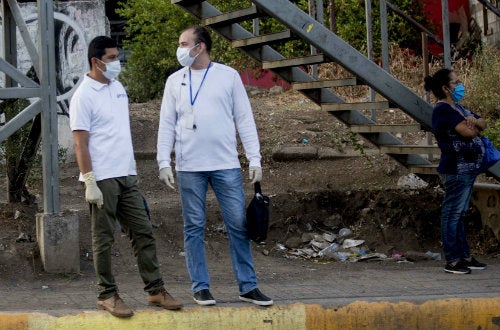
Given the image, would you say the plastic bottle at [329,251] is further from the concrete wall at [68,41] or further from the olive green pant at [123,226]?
the concrete wall at [68,41]

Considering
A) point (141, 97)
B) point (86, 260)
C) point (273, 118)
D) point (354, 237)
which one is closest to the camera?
point (86, 260)

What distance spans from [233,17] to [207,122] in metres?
2.89

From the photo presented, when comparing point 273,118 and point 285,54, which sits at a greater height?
point 285,54

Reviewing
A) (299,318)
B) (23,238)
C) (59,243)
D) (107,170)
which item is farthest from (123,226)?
(23,238)

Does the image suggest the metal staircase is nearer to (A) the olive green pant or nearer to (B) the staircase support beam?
(B) the staircase support beam

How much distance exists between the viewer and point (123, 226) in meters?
6.54

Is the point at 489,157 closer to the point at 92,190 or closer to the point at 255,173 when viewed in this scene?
the point at 255,173

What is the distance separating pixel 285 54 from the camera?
556 inches

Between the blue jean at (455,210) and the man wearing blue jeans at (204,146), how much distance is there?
2.33 metres

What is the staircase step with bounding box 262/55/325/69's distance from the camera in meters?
8.95

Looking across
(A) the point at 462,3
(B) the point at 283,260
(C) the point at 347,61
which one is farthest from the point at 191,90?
(A) the point at 462,3

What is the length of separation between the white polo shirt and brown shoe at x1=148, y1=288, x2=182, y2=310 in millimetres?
867

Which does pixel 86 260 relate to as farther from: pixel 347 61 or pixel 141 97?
pixel 141 97

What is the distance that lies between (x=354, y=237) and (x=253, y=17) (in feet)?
8.32
